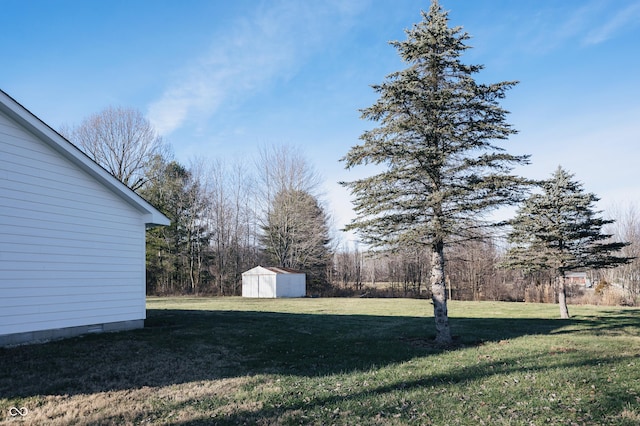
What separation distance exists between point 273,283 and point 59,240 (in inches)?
940

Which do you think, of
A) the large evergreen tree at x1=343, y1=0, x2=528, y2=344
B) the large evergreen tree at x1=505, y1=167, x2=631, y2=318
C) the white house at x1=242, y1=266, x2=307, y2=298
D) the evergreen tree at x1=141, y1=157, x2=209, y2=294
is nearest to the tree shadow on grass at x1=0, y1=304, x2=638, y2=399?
the large evergreen tree at x1=343, y1=0, x2=528, y2=344

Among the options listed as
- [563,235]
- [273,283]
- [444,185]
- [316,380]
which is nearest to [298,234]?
[273,283]

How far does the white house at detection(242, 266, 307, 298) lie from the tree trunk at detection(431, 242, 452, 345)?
76.0 ft

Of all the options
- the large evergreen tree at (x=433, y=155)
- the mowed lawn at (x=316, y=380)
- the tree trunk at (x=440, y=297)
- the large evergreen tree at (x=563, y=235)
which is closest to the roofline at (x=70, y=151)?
the mowed lawn at (x=316, y=380)

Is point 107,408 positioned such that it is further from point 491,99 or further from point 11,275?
point 491,99

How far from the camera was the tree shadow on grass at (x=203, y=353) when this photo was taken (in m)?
6.01

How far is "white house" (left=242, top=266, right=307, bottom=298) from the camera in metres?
32.0

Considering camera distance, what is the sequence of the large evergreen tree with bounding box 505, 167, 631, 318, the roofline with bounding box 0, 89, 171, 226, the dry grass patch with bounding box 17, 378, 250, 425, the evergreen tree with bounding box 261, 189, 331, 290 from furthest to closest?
the evergreen tree with bounding box 261, 189, 331, 290 < the large evergreen tree with bounding box 505, 167, 631, 318 < the roofline with bounding box 0, 89, 171, 226 < the dry grass patch with bounding box 17, 378, 250, 425

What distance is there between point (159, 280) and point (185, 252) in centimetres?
354

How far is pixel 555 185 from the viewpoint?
54.2ft

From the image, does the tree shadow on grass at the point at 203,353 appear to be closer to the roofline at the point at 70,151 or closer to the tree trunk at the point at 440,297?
the tree trunk at the point at 440,297

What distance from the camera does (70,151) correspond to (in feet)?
29.4

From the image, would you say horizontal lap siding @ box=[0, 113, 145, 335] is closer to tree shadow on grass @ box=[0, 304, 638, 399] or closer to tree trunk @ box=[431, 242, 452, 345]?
tree shadow on grass @ box=[0, 304, 638, 399]

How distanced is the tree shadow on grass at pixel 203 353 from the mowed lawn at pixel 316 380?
0.11 feet
